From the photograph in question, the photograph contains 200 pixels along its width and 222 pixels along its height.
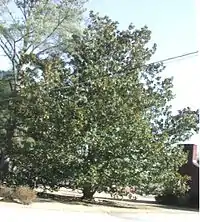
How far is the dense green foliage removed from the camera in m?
26.5

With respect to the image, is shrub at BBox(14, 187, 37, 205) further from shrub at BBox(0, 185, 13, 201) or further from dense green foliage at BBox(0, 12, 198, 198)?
dense green foliage at BBox(0, 12, 198, 198)

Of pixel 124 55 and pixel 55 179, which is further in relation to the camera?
pixel 124 55

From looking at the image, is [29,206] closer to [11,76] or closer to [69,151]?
[69,151]

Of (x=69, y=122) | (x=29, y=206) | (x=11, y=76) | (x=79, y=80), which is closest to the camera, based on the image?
(x=29, y=206)

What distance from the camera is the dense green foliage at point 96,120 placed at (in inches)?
1043

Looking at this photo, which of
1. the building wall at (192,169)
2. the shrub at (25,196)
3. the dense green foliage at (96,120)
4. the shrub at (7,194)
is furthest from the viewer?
the building wall at (192,169)

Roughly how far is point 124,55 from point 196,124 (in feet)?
23.1

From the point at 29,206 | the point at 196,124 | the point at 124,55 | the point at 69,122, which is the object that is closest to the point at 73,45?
the point at 124,55

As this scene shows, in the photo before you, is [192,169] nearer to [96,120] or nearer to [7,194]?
[96,120]

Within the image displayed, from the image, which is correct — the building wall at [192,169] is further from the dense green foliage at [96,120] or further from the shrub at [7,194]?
the shrub at [7,194]

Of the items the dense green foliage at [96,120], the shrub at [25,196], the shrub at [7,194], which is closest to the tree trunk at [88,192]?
the dense green foliage at [96,120]

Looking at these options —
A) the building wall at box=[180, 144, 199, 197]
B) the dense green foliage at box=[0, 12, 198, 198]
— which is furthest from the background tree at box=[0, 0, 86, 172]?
the building wall at box=[180, 144, 199, 197]

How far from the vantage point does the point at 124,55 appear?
29.3 m

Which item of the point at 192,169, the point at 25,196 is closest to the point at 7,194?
→ the point at 25,196
